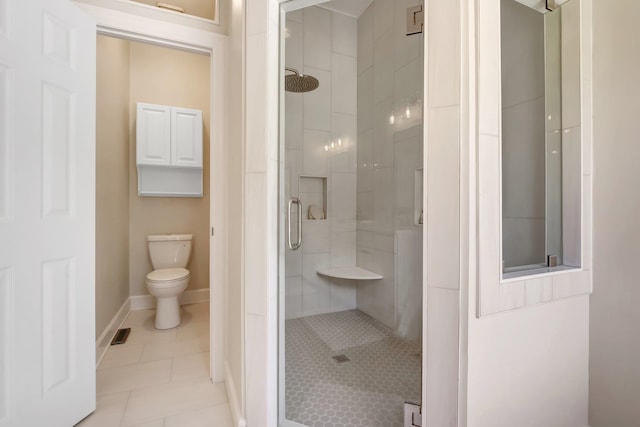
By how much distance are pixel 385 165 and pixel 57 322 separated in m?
2.20

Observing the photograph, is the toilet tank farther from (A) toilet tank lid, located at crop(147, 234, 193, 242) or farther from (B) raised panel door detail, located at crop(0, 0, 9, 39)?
(B) raised panel door detail, located at crop(0, 0, 9, 39)

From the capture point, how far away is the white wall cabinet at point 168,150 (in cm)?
277

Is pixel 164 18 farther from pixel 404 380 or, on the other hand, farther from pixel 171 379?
pixel 404 380

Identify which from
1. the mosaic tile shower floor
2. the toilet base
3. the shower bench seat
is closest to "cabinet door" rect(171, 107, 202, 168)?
the toilet base

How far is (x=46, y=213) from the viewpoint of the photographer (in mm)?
1231

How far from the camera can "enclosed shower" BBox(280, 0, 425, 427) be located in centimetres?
145

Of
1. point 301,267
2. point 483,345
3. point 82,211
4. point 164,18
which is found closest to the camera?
point 483,345

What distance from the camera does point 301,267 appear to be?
6.84 ft

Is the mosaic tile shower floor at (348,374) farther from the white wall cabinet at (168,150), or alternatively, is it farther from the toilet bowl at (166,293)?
the white wall cabinet at (168,150)

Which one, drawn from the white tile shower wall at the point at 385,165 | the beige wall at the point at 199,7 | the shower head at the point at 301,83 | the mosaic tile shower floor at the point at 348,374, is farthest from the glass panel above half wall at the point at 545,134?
the beige wall at the point at 199,7

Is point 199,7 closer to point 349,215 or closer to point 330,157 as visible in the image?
point 330,157

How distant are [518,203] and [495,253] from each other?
0.37 metres

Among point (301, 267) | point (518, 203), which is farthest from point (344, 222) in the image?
point (518, 203)

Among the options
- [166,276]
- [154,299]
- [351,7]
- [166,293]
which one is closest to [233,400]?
[166,293]
